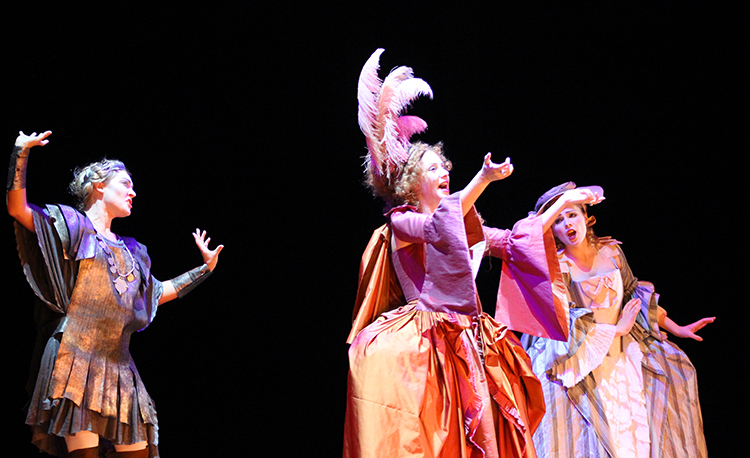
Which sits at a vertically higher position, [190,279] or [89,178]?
[89,178]

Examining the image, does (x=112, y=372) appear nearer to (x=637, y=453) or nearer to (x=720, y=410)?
(x=637, y=453)

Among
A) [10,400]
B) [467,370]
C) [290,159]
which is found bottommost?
[10,400]

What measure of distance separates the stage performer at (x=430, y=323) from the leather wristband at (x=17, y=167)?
115 centimetres

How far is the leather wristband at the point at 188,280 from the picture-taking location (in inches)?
111

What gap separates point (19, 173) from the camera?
2311 mm

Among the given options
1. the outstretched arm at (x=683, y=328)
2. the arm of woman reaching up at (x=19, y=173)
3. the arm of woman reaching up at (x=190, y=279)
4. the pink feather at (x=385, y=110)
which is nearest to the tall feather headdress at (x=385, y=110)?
the pink feather at (x=385, y=110)

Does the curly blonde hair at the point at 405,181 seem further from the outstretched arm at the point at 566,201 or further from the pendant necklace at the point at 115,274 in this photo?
the pendant necklace at the point at 115,274

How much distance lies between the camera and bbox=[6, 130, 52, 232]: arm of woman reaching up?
2303 mm

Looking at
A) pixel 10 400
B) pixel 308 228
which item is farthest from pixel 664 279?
pixel 10 400

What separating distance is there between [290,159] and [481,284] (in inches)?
45.5

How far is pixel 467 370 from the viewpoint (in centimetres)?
227

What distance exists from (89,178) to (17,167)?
1.38 ft

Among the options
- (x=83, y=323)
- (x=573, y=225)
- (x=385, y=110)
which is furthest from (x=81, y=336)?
(x=573, y=225)

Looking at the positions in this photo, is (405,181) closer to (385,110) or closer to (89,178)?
(385,110)
